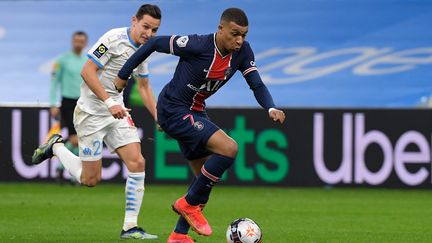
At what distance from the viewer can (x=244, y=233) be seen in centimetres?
836

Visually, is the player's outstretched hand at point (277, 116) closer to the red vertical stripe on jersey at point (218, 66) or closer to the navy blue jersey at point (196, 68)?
the navy blue jersey at point (196, 68)

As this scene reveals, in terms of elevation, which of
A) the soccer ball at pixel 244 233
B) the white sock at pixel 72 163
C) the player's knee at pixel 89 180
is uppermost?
the white sock at pixel 72 163

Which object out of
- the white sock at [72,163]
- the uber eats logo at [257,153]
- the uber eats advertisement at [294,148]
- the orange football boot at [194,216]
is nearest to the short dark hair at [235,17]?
the orange football boot at [194,216]

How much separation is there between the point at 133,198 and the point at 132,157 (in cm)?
39

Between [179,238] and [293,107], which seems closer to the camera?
[179,238]

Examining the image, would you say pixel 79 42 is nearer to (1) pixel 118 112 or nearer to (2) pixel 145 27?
(2) pixel 145 27

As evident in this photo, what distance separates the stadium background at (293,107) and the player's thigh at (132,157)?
2.42 m

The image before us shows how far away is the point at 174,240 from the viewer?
347 inches

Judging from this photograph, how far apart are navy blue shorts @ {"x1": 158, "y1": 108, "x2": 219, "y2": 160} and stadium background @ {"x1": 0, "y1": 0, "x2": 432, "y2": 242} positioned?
3500mm

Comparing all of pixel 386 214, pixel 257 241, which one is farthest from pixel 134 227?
pixel 386 214

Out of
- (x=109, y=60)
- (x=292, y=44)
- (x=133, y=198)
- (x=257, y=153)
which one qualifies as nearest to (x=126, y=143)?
(x=133, y=198)

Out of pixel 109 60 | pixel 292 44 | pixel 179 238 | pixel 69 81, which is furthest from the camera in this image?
pixel 292 44

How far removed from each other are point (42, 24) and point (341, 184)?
19.3ft

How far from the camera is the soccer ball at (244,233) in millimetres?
8352
